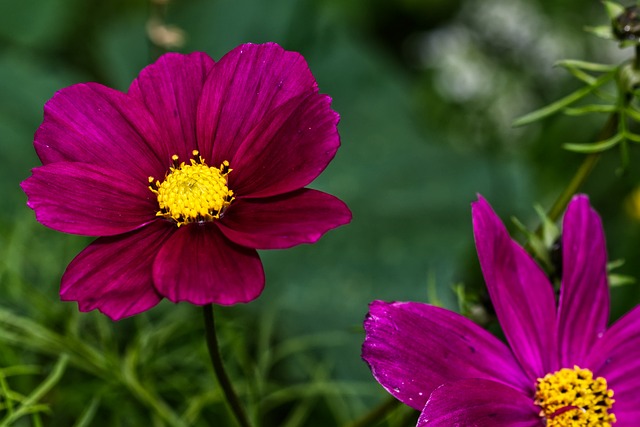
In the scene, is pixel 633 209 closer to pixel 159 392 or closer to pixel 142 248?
pixel 159 392

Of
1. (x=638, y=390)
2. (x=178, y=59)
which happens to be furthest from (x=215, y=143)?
(x=638, y=390)

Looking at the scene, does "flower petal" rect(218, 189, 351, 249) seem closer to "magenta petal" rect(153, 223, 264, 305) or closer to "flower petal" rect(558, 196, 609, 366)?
"magenta petal" rect(153, 223, 264, 305)

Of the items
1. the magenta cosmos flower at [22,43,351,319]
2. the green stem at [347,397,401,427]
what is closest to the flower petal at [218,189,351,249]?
the magenta cosmos flower at [22,43,351,319]

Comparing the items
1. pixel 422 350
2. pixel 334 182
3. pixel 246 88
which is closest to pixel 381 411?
pixel 422 350

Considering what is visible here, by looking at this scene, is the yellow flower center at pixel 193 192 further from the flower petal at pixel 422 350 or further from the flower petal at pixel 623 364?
the flower petal at pixel 623 364

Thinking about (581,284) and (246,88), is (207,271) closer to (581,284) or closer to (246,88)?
(246,88)

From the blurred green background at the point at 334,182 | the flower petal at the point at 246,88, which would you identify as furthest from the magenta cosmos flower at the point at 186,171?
the blurred green background at the point at 334,182

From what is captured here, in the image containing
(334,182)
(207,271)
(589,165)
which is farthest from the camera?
(334,182)
